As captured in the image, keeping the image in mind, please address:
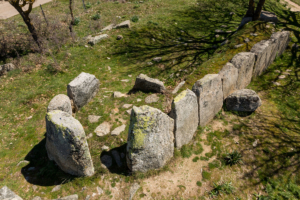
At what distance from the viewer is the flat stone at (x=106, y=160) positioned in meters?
6.08

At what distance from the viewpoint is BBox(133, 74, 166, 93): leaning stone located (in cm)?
870

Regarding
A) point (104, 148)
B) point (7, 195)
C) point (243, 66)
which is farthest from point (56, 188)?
point (243, 66)

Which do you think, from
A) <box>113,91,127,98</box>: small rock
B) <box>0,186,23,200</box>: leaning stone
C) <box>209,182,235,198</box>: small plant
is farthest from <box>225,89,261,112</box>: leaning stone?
<box>0,186,23,200</box>: leaning stone

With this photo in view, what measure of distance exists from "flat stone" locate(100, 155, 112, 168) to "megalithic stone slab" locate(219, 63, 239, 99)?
516 centimetres

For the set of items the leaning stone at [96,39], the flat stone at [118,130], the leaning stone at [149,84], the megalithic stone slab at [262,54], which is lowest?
the flat stone at [118,130]

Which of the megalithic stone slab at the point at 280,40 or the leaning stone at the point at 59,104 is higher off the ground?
the megalithic stone slab at the point at 280,40

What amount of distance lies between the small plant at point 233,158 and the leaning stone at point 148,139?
1877mm

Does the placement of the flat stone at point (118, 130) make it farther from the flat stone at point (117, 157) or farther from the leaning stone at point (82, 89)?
the leaning stone at point (82, 89)

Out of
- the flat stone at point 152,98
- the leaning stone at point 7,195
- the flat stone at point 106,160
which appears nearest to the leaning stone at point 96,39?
the flat stone at point 152,98

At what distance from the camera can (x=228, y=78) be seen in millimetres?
7539

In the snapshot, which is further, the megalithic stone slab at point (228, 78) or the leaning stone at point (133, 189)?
the megalithic stone slab at point (228, 78)

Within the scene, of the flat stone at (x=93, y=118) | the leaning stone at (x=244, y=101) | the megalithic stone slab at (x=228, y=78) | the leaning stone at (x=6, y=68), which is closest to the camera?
the leaning stone at (x=244, y=101)

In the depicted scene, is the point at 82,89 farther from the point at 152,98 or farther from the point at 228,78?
the point at 228,78

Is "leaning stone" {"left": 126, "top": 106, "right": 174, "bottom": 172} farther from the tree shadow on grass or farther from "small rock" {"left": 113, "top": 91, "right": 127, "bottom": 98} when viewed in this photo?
"small rock" {"left": 113, "top": 91, "right": 127, "bottom": 98}
